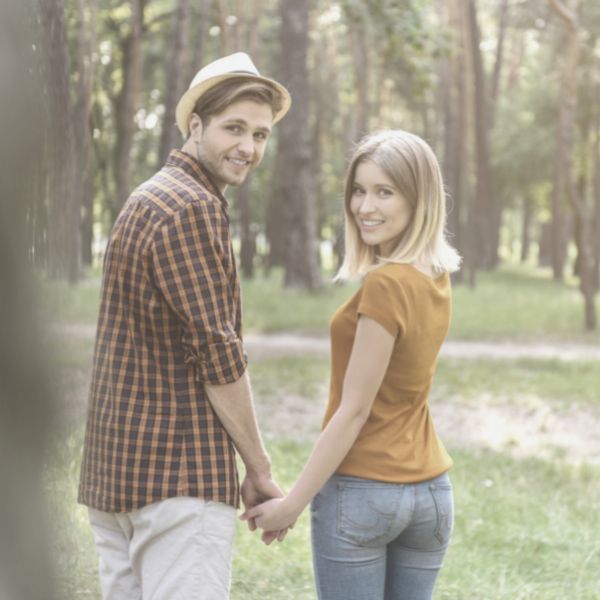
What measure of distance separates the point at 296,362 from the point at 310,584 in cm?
807

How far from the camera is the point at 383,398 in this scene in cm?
277

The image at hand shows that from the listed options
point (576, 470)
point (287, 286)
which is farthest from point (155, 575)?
point (287, 286)

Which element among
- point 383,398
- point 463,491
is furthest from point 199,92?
point 463,491

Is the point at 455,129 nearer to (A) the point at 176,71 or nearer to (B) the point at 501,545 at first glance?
(A) the point at 176,71

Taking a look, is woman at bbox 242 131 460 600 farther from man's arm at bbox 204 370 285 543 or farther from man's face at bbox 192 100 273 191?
man's face at bbox 192 100 273 191

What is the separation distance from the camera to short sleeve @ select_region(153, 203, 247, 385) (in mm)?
2498

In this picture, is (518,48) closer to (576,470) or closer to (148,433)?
(576,470)

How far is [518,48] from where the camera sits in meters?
48.9

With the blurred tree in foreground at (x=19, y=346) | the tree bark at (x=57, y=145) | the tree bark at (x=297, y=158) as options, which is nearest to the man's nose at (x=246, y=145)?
the tree bark at (x=57, y=145)

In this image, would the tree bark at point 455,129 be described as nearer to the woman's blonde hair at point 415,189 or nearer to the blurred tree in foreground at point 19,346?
the woman's blonde hair at point 415,189

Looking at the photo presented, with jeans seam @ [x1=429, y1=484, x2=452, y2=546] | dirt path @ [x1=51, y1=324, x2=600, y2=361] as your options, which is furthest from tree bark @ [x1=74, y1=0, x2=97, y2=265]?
dirt path @ [x1=51, y1=324, x2=600, y2=361]

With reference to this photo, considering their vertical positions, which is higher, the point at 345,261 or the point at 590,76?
the point at 590,76

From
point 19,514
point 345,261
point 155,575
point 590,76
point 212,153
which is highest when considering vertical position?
point 590,76

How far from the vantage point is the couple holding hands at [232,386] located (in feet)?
8.31
